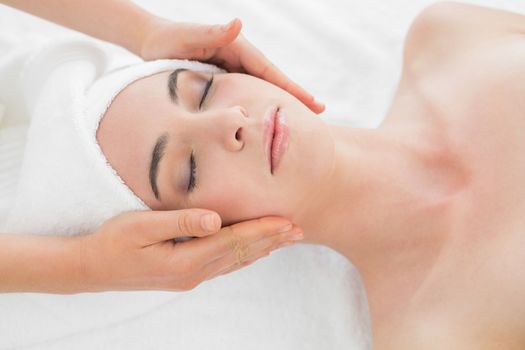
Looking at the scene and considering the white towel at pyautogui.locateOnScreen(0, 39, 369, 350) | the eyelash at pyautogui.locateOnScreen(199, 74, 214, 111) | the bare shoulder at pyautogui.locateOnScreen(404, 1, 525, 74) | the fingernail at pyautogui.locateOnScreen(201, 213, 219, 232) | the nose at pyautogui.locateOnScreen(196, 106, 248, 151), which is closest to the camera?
the fingernail at pyautogui.locateOnScreen(201, 213, 219, 232)

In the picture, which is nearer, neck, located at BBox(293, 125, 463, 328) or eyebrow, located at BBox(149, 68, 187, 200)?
eyebrow, located at BBox(149, 68, 187, 200)

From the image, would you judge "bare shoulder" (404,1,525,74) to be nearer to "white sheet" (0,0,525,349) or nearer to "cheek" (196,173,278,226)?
"white sheet" (0,0,525,349)

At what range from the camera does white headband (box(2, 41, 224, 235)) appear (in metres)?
1.22

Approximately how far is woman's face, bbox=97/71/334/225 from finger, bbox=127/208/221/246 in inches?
3.5

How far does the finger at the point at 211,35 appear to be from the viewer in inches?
51.7

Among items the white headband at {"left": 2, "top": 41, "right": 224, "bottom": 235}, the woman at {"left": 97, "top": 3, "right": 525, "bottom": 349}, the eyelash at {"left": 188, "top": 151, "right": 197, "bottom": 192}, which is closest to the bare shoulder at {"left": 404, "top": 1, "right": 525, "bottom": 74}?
the woman at {"left": 97, "top": 3, "right": 525, "bottom": 349}

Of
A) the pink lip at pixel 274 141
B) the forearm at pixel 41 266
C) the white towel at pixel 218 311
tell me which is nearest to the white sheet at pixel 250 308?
the white towel at pixel 218 311

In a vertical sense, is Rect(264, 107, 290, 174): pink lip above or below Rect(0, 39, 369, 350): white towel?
above

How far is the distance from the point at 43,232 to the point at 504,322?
100cm

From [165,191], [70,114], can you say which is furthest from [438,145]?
[70,114]

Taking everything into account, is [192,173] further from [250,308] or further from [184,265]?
[250,308]

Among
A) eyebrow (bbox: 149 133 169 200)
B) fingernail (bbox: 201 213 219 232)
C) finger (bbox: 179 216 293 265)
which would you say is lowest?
finger (bbox: 179 216 293 265)

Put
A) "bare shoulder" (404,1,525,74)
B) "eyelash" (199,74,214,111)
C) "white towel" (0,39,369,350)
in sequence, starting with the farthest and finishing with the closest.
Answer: "bare shoulder" (404,1,525,74) < "white towel" (0,39,369,350) < "eyelash" (199,74,214,111)

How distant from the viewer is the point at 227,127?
117 cm
